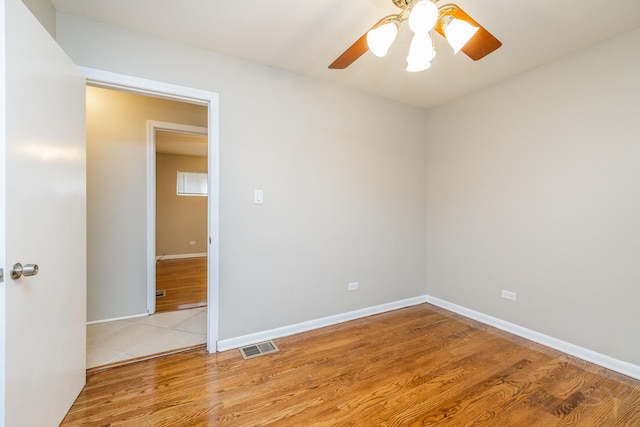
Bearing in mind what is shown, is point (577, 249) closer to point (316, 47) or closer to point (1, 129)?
point (316, 47)

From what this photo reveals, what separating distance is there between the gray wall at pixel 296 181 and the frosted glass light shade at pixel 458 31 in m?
1.53

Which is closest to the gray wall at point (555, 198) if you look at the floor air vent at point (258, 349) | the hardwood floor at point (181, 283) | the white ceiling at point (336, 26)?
the white ceiling at point (336, 26)

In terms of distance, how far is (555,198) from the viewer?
92.0 inches

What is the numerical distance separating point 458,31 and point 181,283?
4.53 meters

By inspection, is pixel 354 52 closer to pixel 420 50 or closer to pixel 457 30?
pixel 420 50

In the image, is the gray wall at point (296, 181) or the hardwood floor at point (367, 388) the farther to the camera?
the gray wall at point (296, 181)

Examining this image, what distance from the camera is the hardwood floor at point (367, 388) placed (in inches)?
61.6

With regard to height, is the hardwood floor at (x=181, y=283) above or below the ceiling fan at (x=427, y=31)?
below

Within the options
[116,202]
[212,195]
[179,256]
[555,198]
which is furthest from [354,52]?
[179,256]

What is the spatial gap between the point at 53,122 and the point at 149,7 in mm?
952

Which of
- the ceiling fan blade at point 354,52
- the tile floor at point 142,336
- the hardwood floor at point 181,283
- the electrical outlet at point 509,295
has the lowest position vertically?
the tile floor at point 142,336

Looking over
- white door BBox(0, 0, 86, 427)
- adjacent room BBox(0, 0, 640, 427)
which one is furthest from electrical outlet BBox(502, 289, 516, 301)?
white door BBox(0, 0, 86, 427)

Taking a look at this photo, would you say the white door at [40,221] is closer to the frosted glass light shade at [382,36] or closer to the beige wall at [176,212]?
the frosted glass light shade at [382,36]

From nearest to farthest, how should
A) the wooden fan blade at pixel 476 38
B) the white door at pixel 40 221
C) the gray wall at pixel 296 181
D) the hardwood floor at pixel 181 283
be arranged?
the white door at pixel 40 221 < the wooden fan blade at pixel 476 38 < the gray wall at pixel 296 181 < the hardwood floor at pixel 181 283
